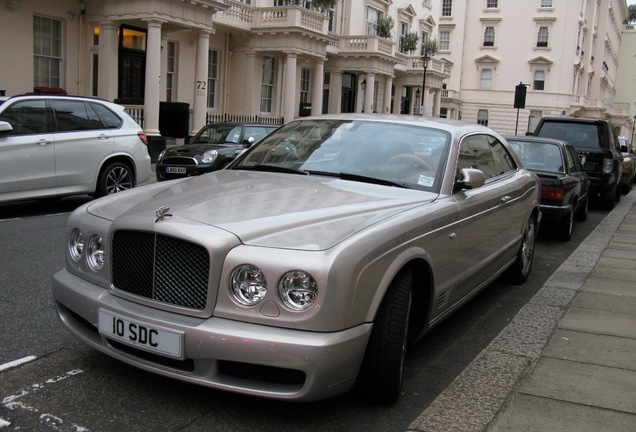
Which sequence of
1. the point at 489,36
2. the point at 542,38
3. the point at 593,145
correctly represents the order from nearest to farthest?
the point at 593,145, the point at 542,38, the point at 489,36

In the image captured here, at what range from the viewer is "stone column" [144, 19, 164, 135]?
18.7 metres

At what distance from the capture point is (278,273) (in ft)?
9.50

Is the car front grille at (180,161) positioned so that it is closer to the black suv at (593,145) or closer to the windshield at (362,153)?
the black suv at (593,145)

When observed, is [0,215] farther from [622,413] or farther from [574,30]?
[574,30]

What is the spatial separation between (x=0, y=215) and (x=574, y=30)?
58496 millimetres

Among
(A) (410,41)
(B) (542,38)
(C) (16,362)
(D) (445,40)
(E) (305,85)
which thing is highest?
(B) (542,38)

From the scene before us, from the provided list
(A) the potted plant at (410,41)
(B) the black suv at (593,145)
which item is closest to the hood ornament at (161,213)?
(B) the black suv at (593,145)

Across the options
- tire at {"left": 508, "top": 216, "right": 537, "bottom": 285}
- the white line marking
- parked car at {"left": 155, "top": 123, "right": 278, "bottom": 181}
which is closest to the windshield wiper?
the white line marking

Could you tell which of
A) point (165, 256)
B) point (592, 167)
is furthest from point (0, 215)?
point (592, 167)

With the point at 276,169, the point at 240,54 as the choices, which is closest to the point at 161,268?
the point at 276,169

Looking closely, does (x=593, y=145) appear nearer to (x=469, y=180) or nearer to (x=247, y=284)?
(x=469, y=180)

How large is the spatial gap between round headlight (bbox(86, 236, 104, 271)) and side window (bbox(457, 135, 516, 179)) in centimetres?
253

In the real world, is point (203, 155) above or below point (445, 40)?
below

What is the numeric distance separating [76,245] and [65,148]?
6.12 meters
